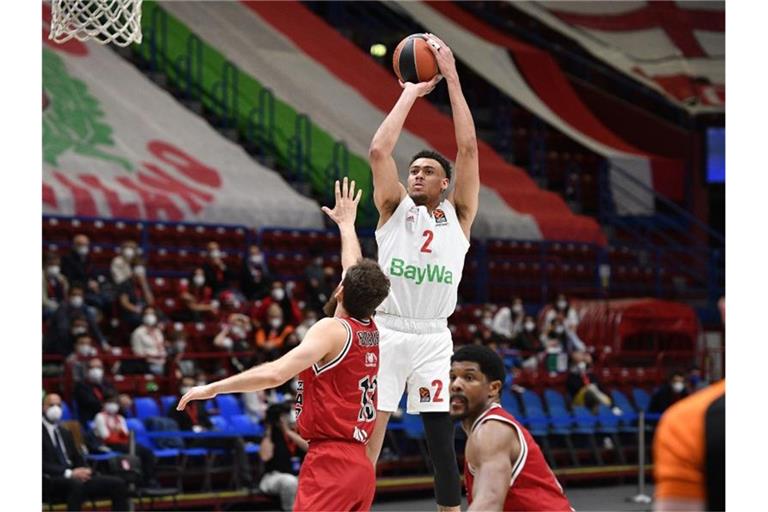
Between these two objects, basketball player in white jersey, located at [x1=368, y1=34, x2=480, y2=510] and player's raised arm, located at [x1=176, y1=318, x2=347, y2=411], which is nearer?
player's raised arm, located at [x1=176, y1=318, x2=347, y2=411]

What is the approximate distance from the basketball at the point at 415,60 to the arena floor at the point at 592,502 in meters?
8.53

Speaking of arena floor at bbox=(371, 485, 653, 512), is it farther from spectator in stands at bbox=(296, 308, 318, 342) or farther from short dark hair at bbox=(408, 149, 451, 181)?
short dark hair at bbox=(408, 149, 451, 181)

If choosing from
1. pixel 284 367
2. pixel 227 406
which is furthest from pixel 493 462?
pixel 227 406

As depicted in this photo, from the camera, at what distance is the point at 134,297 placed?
1662cm

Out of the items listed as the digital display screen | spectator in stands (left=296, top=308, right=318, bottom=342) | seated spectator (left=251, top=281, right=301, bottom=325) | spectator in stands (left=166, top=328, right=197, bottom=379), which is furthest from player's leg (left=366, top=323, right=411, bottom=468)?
the digital display screen

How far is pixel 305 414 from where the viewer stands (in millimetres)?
6473

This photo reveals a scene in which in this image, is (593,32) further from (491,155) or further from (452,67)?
(452,67)

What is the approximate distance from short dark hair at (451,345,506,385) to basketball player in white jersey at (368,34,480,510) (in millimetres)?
2020

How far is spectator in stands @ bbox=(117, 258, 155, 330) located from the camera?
54.0ft

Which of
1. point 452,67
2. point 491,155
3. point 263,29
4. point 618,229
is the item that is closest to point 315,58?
point 263,29

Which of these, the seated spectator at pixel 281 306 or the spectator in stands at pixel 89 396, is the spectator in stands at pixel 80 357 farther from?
the seated spectator at pixel 281 306

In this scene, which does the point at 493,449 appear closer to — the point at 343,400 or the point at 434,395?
the point at 343,400

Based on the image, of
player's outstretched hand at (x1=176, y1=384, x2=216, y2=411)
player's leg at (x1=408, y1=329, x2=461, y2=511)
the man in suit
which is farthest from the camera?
the man in suit

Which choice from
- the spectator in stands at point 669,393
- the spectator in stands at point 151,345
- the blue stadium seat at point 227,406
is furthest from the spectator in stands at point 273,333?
the spectator in stands at point 669,393
